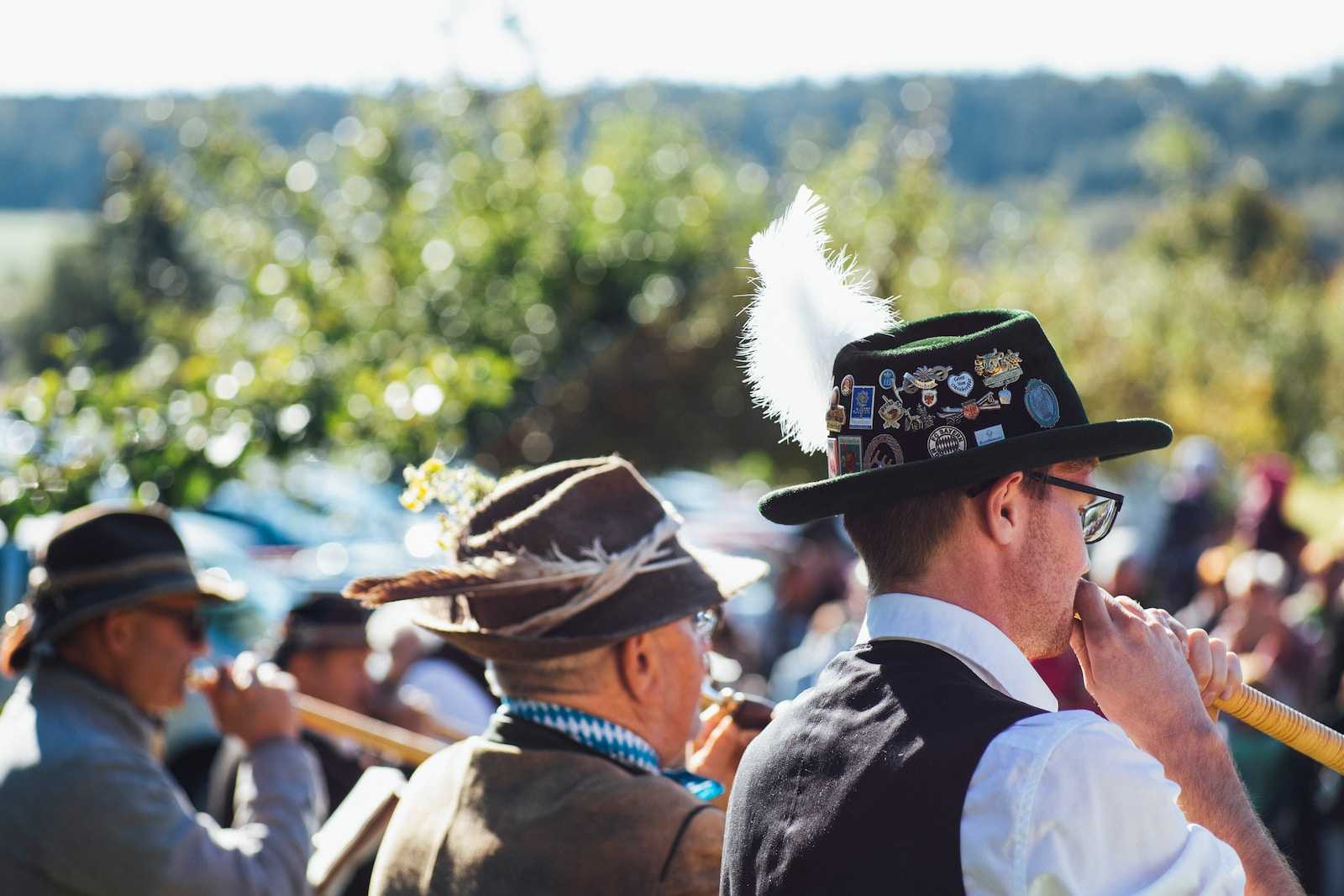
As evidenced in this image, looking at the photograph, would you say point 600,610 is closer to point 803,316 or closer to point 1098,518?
point 803,316

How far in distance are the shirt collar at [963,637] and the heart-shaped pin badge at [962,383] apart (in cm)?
28

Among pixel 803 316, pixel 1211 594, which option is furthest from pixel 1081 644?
pixel 1211 594

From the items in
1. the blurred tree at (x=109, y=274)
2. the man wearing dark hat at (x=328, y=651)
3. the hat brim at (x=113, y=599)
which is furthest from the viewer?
the blurred tree at (x=109, y=274)

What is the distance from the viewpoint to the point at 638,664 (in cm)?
281

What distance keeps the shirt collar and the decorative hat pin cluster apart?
0.15 meters

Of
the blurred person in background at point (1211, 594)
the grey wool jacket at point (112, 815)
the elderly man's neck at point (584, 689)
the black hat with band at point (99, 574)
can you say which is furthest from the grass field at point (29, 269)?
the elderly man's neck at point (584, 689)

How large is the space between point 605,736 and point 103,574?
153 centimetres

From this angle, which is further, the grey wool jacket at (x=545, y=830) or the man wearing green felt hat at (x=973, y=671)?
the grey wool jacket at (x=545, y=830)

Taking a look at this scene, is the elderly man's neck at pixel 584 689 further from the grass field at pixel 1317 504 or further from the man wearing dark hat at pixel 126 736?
the grass field at pixel 1317 504

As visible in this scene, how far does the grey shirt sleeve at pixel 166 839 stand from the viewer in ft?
10.3

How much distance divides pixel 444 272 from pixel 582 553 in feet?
24.4

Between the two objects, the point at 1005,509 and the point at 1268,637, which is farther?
the point at 1268,637

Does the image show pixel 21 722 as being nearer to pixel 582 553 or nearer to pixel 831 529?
pixel 582 553

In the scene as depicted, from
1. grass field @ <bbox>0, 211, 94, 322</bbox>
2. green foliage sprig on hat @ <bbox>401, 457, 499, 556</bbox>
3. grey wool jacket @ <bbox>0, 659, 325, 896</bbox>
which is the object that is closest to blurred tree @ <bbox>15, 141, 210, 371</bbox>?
grass field @ <bbox>0, 211, 94, 322</bbox>
